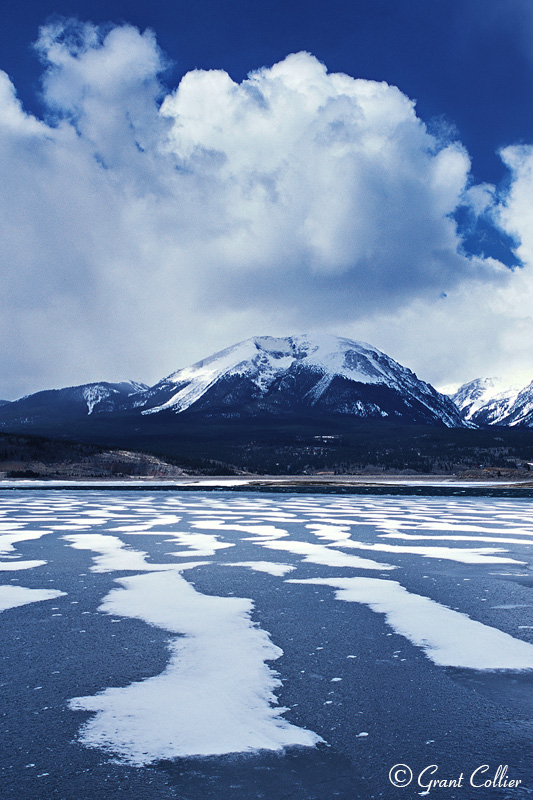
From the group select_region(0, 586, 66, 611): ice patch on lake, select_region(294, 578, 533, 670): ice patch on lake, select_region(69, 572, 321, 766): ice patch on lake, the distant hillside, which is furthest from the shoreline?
select_region(69, 572, 321, 766): ice patch on lake

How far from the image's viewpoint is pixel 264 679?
7.62 meters

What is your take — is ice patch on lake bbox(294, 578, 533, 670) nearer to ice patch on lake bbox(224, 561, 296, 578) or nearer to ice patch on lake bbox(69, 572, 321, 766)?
ice patch on lake bbox(224, 561, 296, 578)

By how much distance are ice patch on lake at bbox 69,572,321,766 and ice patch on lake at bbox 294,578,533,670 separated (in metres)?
2.36

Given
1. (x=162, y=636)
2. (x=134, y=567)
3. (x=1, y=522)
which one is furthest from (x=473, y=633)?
(x=1, y=522)

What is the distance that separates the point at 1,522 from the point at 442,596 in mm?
22430

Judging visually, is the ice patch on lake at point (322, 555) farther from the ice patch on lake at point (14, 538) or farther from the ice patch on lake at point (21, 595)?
the ice patch on lake at point (14, 538)

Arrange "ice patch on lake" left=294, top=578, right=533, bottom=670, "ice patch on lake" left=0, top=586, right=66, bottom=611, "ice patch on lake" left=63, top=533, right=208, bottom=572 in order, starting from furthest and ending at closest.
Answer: "ice patch on lake" left=63, top=533, right=208, bottom=572 → "ice patch on lake" left=0, top=586, right=66, bottom=611 → "ice patch on lake" left=294, top=578, right=533, bottom=670

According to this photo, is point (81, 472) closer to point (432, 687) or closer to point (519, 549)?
point (519, 549)

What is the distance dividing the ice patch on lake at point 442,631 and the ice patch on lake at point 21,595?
233 inches

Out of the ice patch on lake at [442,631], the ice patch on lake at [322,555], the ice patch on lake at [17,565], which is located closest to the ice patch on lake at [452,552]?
the ice patch on lake at [322,555]

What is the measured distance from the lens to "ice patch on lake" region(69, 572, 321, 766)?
19.2 feet

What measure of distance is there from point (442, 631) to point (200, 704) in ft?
15.1

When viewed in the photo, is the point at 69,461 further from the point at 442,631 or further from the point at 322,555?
the point at 442,631

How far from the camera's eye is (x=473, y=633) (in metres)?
9.55
